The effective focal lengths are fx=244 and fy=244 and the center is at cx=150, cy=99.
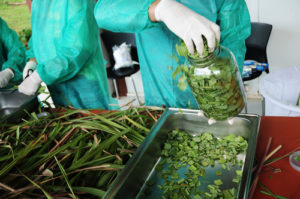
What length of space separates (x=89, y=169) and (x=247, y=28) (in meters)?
1.13

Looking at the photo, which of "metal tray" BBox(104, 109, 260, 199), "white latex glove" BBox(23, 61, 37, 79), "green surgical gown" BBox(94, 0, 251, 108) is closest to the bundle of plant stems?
"metal tray" BBox(104, 109, 260, 199)

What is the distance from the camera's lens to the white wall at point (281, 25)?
108 inches

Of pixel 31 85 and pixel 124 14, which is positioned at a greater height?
pixel 124 14

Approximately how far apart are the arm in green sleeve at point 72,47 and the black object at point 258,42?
2055 mm

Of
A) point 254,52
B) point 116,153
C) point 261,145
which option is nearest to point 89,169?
point 116,153

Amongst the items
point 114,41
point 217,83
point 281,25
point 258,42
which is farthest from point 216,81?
point 114,41

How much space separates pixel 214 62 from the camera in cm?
81

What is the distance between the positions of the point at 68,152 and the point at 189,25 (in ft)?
2.32

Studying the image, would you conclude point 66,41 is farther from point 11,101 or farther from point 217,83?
point 217,83

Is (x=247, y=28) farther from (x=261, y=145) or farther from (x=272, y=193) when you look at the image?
(x=272, y=193)

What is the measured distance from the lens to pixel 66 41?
1.51 m

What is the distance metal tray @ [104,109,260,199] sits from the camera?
0.83m

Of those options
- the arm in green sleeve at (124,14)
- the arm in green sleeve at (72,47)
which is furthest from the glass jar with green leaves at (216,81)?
the arm in green sleeve at (72,47)

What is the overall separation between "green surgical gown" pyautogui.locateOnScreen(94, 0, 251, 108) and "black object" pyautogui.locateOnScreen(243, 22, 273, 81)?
1.57 m
